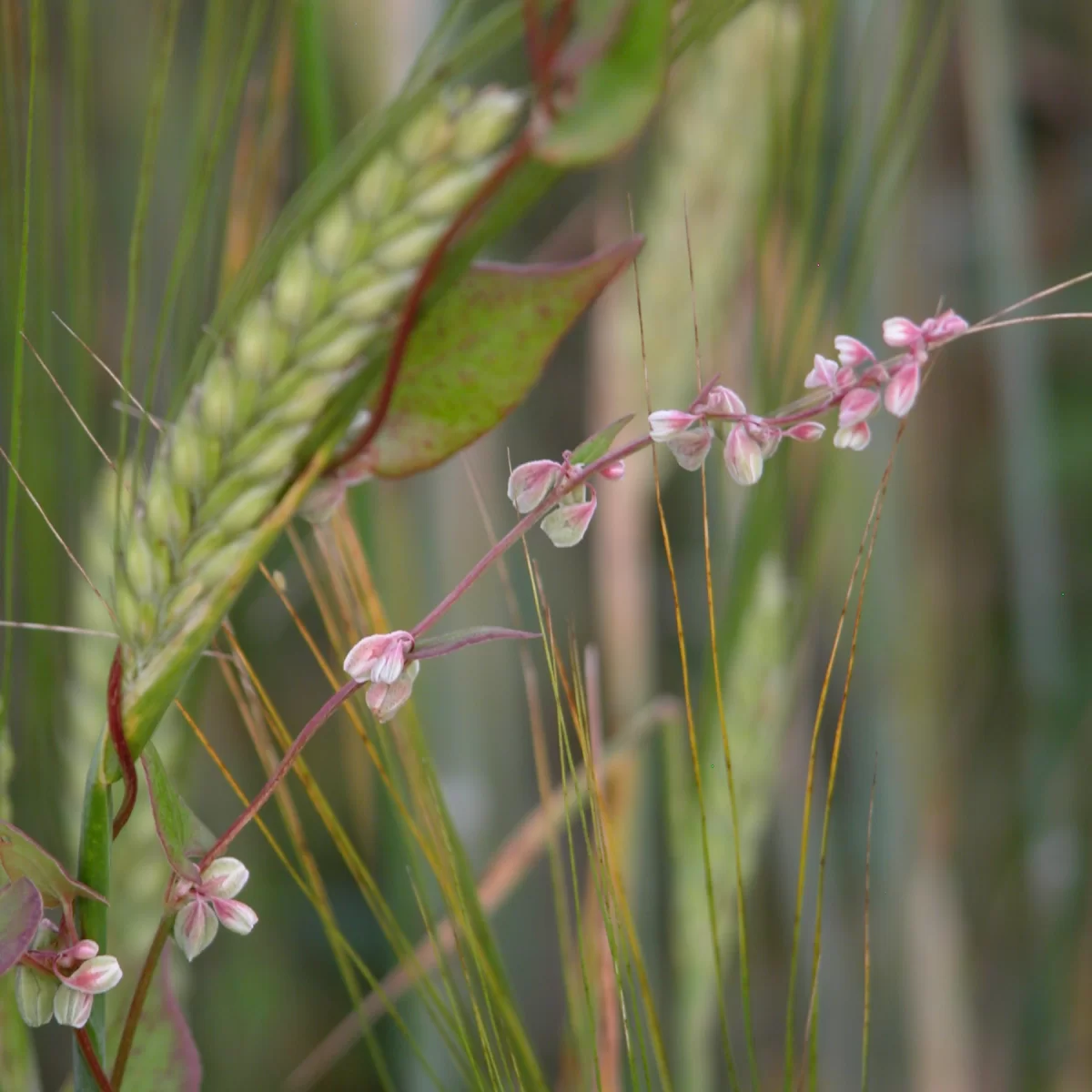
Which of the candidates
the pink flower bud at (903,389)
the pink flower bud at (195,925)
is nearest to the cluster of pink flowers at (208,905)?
the pink flower bud at (195,925)

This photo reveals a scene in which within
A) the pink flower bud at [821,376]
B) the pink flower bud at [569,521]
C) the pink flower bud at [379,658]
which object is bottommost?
the pink flower bud at [379,658]

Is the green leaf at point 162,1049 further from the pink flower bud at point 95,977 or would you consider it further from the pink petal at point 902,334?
the pink petal at point 902,334

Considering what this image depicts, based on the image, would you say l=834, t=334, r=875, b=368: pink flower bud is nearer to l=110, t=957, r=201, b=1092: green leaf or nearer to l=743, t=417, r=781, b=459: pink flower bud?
l=743, t=417, r=781, b=459: pink flower bud

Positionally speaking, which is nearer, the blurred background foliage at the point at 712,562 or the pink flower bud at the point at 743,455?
the pink flower bud at the point at 743,455

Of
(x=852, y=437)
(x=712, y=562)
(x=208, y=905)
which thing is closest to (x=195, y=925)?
(x=208, y=905)

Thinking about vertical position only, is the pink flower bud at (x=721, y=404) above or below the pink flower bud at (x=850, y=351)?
below

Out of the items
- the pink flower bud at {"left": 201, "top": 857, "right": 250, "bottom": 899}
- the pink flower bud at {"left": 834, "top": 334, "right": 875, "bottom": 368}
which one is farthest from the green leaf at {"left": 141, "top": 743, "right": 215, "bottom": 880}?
the pink flower bud at {"left": 834, "top": 334, "right": 875, "bottom": 368}

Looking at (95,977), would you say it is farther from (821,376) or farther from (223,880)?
(821,376)
